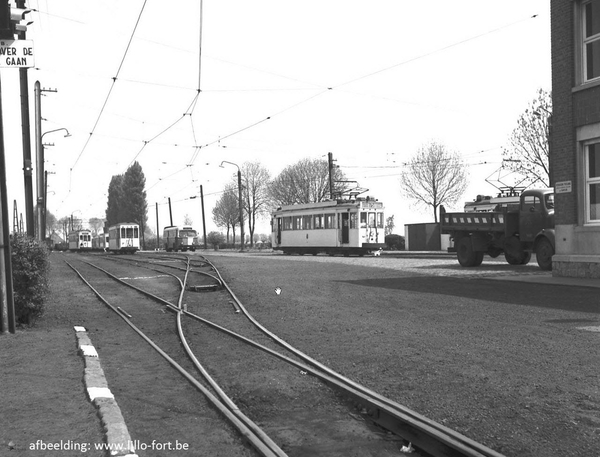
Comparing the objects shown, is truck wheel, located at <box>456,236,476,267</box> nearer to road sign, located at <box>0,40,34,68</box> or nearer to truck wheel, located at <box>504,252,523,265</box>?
truck wheel, located at <box>504,252,523,265</box>

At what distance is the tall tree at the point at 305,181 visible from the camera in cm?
6359

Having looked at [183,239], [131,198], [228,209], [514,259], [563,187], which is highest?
[131,198]

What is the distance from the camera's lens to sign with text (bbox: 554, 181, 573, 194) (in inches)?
671

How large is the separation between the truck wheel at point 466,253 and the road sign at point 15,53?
17.8m

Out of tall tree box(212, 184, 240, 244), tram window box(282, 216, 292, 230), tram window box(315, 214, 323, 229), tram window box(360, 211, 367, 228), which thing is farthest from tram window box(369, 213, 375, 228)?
tall tree box(212, 184, 240, 244)

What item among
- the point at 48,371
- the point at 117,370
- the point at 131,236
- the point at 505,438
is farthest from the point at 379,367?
the point at 131,236

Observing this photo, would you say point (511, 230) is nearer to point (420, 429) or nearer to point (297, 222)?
point (420, 429)

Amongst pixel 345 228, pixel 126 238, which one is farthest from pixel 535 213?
pixel 126 238

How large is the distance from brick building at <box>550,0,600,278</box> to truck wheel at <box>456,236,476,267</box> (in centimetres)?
604

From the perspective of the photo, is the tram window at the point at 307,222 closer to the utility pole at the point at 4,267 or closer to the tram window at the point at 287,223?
the tram window at the point at 287,223

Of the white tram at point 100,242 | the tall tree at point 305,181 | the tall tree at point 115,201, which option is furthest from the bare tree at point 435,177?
the tall tree at point 115,201

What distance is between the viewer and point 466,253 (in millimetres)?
23641

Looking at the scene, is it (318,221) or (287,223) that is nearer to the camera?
(318,221)

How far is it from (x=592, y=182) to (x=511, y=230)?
6180 millimetres
